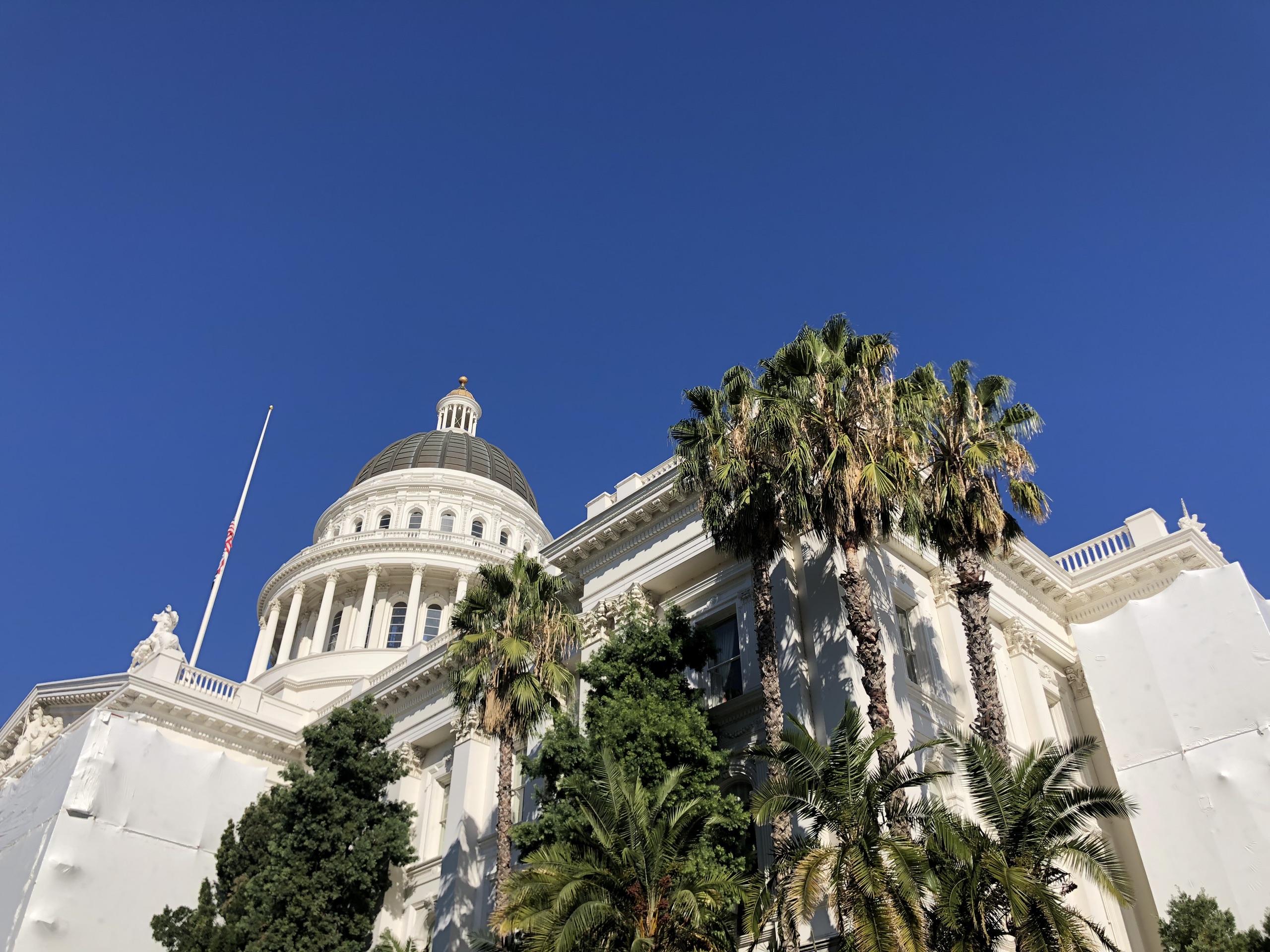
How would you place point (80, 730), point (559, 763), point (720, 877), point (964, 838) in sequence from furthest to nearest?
point (80, 730)
point (559, 763)
point (720, 877)
point (964, 838)

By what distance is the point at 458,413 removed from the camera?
79.2 meters

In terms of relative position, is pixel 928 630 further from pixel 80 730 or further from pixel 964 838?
pixel 80 730

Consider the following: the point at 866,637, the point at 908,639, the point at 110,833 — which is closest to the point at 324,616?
the point at 110,833

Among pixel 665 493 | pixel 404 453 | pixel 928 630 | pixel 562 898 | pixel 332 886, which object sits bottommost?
pixel 562 898

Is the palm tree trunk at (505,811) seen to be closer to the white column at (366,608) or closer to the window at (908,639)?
the window at (908,639)

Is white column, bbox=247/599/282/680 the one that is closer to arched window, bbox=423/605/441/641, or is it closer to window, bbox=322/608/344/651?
window, bbox=322/608/344/651

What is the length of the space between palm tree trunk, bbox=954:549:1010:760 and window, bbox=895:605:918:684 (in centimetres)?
559

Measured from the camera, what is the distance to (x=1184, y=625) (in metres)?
26.3

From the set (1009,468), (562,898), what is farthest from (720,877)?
(1009,468)

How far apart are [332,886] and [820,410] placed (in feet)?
57.7

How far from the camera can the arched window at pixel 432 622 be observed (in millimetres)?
57281

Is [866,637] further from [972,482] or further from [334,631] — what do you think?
[334,631]

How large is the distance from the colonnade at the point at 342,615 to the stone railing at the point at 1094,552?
32.3 metres

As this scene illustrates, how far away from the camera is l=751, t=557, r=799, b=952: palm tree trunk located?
59.1ft
